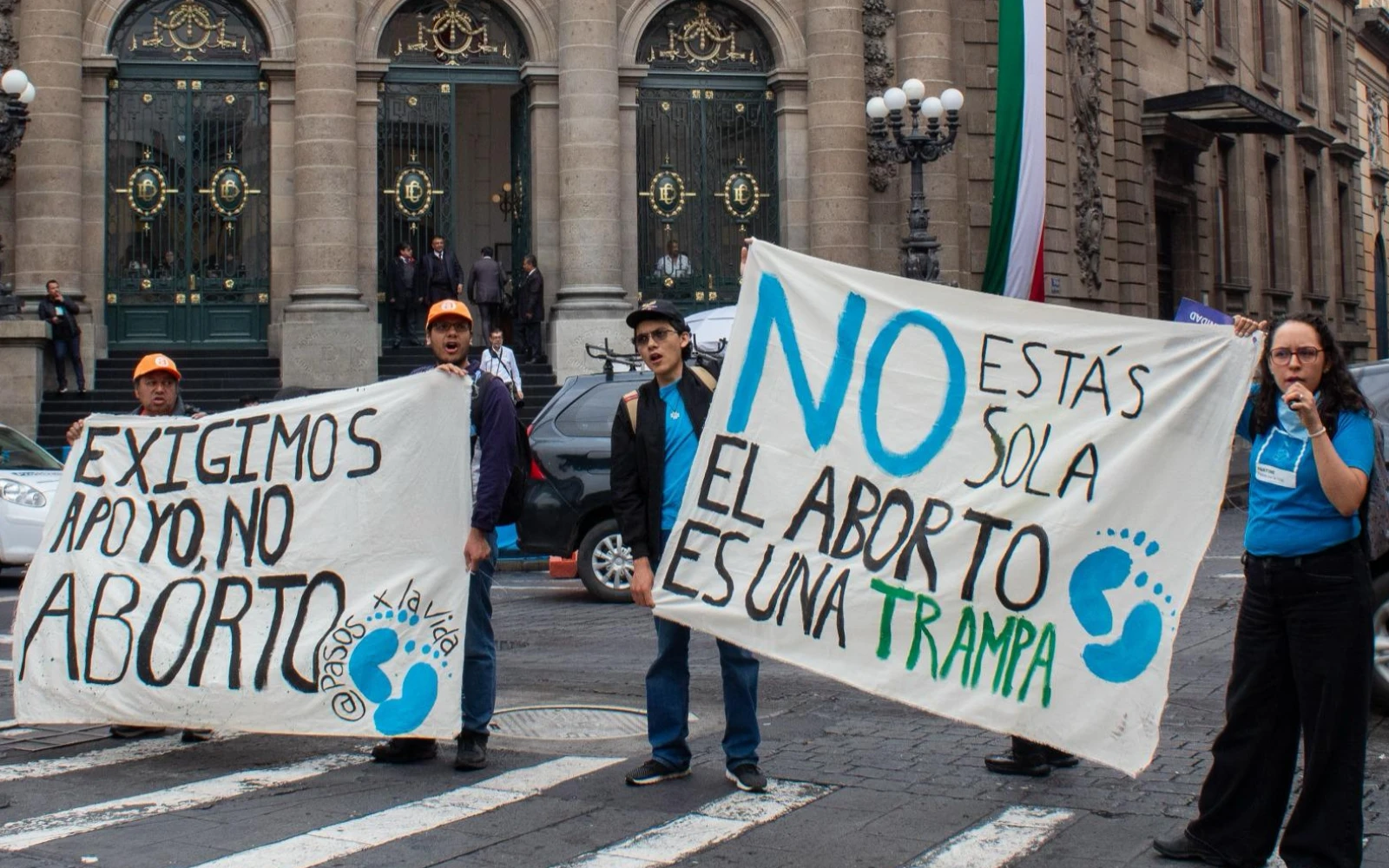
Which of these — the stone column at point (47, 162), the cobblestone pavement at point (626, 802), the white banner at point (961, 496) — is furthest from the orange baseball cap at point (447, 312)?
the stone column at point (47, 162)

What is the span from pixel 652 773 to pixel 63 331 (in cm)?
1903

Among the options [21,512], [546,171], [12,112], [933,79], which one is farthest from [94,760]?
[933,79]

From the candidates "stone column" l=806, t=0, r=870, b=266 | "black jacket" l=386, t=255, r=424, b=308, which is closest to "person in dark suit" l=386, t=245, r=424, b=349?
"black jacket" l=386, t=255, r=424, b=308

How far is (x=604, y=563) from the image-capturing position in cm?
1451

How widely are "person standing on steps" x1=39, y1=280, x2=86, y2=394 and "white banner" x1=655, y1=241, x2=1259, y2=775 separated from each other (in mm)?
18972

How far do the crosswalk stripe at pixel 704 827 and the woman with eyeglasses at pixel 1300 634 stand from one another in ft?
4.88

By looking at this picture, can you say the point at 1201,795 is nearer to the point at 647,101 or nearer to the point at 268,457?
the point at 268,457

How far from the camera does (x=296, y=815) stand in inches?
257

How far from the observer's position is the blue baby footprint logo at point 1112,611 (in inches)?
241

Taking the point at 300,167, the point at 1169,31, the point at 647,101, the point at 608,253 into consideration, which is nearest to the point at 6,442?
the point at 300,167

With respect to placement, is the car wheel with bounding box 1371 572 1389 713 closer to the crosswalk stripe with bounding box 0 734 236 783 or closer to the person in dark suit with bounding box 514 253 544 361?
the crosswalk stripe with bounding box 0 734 236 783

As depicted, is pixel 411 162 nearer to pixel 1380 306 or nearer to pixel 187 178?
pixel 187 178

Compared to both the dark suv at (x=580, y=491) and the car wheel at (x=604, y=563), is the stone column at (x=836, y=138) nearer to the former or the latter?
the dark suv at (x=580, y=491)

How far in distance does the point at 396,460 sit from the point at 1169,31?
32074mm
